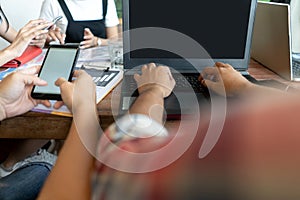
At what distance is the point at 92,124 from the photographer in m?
0.67

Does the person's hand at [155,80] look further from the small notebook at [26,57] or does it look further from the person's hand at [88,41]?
the person's hand at [88,41]

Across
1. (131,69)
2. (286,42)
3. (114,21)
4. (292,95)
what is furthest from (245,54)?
(114,21)

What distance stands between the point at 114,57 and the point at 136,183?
0.88m

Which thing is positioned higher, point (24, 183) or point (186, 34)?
point (186, 34)

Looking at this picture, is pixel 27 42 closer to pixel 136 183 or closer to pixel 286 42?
pixel 286 42

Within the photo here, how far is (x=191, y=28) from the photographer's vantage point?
3.44ft

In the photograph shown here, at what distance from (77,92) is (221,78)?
0.41m

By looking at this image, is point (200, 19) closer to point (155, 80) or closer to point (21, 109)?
point (155, 80)

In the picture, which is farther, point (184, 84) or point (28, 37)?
point (28, 37)

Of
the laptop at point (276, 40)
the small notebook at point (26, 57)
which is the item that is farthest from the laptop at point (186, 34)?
the small notebook at point (26, 57)

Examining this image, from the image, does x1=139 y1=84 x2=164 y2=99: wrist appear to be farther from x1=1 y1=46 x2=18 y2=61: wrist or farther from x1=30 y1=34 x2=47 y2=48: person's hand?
x1=30 y1=34 x2=47 y2=48: person's hand

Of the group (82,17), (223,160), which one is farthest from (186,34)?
(82,17)

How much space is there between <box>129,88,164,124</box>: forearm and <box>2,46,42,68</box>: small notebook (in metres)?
0.63

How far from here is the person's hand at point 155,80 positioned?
0.83m
